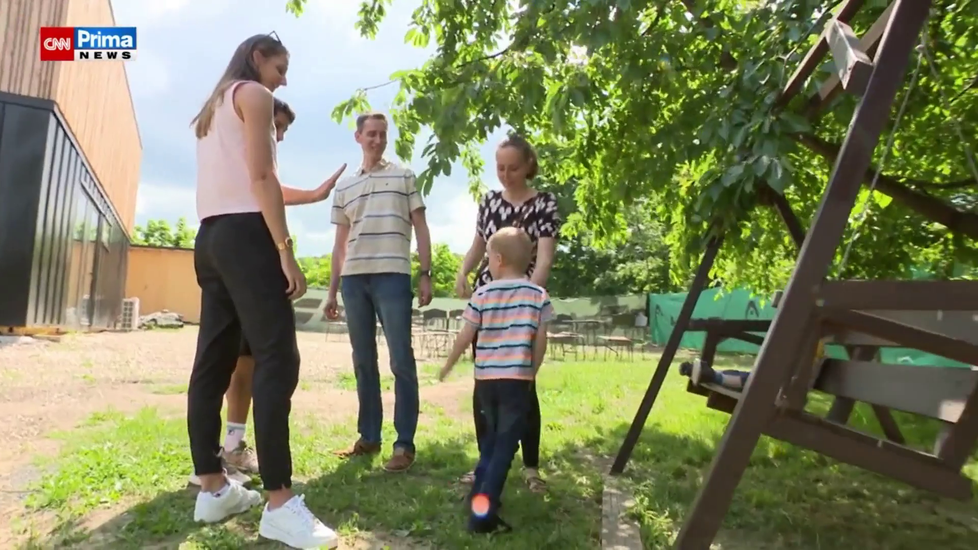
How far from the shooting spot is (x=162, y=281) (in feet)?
98.4

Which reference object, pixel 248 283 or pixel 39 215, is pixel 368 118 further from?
pixel 39 215

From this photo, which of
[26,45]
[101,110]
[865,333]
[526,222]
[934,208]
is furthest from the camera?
[101,110]

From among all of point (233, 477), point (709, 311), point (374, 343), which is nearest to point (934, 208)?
point (374, 343)

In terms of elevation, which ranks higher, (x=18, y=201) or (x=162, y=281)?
(x=18, y=201)

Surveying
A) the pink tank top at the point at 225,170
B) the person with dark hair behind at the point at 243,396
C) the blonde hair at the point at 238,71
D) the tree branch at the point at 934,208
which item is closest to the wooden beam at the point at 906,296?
the pink tank top at the point at 225,170

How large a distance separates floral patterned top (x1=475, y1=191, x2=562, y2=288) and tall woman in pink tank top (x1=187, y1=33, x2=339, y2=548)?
1.13 meters

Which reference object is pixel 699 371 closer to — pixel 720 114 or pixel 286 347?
pixel 720 114

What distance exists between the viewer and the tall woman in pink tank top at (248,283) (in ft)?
7.55

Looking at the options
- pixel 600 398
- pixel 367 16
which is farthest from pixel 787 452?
pixel 367 16

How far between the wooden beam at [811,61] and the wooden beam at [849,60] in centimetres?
26

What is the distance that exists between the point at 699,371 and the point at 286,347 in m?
1.79

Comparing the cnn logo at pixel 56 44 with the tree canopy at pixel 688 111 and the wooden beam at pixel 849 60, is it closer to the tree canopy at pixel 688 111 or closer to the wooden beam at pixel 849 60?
the tree canopy at pixel 688 111

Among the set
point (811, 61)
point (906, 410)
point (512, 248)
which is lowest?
point (906, 410)

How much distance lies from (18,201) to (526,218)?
10656mm
